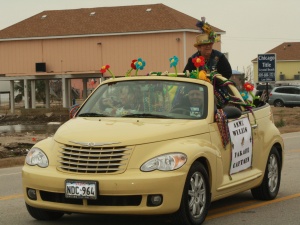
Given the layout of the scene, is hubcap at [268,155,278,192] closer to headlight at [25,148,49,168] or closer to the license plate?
headlight at [25,148,49,168]

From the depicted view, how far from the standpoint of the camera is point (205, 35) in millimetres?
11914

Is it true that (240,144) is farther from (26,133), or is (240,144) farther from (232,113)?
(26,133)

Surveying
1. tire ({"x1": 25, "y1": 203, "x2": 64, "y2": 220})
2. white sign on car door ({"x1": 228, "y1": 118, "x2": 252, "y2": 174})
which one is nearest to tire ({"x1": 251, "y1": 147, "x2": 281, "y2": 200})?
white sign on car door ({"x1": 228, "y1": 118, "x2": 252, "y2": 174})

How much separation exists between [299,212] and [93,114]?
2675mm

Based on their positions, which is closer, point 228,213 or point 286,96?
point 228,213

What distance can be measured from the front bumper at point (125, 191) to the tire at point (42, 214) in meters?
0.68

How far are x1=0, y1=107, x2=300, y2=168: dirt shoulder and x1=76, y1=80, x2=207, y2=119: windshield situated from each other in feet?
28.9

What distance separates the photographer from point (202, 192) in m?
8.59

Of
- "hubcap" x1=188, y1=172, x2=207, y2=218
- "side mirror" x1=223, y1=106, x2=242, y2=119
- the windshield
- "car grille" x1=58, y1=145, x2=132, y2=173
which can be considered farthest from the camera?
"side mirror" x1=223, y1=106, x2=242, y2=119

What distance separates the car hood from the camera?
821 cm

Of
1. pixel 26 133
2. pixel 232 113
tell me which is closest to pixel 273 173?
pixel 232 113

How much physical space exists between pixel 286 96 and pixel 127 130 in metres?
54.2

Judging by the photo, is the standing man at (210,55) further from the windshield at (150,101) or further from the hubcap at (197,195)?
the hubcap at (197,195)

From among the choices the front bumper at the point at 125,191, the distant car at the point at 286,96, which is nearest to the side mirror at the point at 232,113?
the front bumper at the point at 125,191
